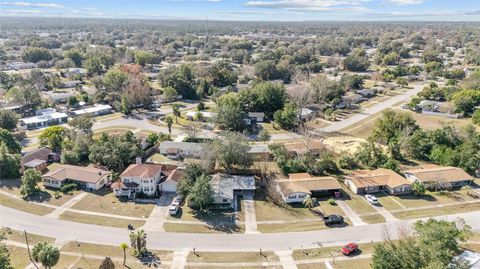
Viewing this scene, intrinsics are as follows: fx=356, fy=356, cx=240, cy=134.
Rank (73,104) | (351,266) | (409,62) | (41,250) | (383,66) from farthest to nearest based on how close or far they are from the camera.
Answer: (409,62), (383,66), (73,104), (351,266), (41,250)

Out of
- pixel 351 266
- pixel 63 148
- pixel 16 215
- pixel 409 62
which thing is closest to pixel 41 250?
pixel 16 215

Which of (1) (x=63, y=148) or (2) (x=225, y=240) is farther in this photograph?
(1) (x=63, y=148)

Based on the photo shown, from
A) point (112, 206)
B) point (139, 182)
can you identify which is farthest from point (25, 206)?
point (139, 182)

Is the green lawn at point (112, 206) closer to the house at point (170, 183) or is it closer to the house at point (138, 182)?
the house at point (138, 182)

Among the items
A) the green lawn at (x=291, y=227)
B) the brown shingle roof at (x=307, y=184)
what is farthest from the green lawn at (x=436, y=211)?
the green lawn at (x=291, y=227)

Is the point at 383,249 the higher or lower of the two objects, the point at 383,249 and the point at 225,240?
the higher

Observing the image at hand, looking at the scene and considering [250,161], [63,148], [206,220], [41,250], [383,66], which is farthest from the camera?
[383,66]

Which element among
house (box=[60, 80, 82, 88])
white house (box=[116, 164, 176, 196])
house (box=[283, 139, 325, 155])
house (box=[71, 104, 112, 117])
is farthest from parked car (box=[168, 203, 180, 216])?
house (box=[60, 80, 82, 88])

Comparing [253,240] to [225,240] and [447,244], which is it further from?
[447,244]
